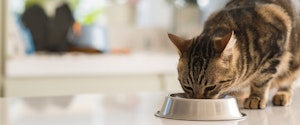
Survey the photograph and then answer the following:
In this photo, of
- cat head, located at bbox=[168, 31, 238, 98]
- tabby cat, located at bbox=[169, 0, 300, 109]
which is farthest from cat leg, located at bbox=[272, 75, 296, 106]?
cat head, located at bbox=[168, 31, 238, 98]

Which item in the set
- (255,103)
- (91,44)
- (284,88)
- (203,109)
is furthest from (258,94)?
(91,44)

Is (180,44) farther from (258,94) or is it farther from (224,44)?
(258,94)

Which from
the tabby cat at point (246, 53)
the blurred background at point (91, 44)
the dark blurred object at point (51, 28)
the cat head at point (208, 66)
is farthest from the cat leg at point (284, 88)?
the dark blurred object at point (51, 28)

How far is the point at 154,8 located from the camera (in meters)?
3.75

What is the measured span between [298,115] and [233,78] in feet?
0.53

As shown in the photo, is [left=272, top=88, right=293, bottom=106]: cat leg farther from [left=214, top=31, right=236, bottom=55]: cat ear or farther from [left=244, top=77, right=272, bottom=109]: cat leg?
[left=214, top=31, right=236, bottom=55]: cat ear

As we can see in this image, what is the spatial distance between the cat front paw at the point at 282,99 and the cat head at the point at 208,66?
0.22m

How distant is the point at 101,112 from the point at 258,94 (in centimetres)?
41

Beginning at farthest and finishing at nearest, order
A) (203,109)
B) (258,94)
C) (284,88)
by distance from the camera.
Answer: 1. (284,88)
2. (258,94)
3. (203,109)

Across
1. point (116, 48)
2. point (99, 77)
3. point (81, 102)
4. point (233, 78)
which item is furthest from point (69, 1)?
point (233, 78)

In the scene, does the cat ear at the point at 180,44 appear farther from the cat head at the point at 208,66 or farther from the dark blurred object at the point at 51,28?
the dark blurred object at the point at 51,28

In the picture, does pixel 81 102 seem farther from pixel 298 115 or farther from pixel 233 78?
pixel 298 115

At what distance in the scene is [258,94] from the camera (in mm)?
1312

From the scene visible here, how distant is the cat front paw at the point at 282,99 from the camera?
1.32 m
